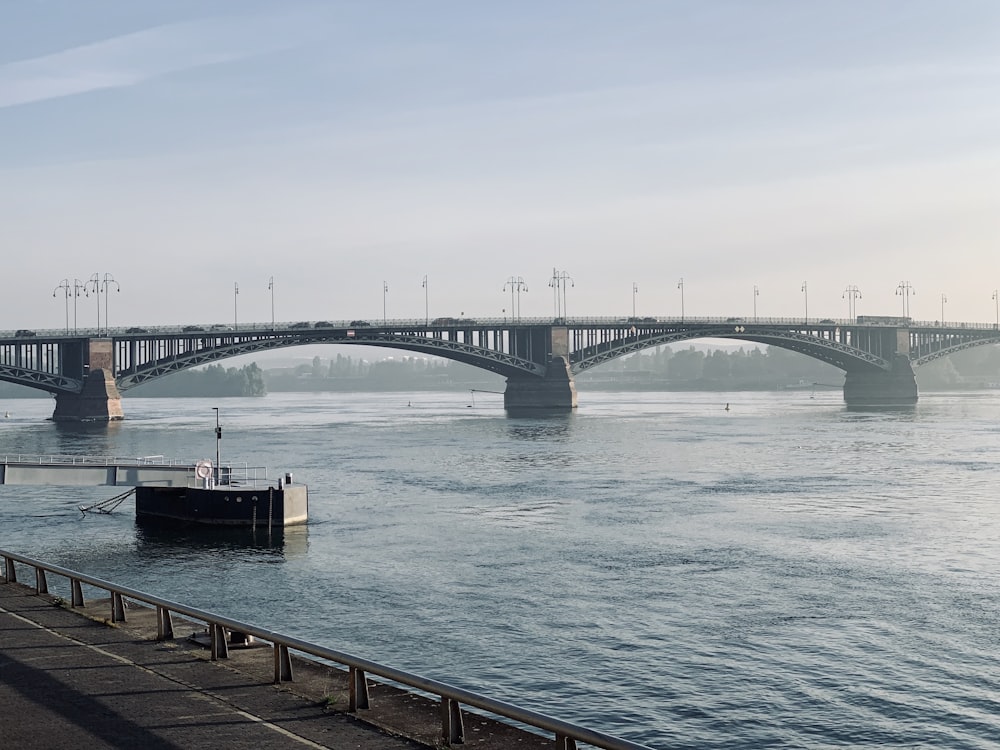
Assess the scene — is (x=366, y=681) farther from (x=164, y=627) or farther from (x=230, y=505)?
(x=230, y=505)

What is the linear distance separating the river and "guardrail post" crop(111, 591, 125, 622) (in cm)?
711

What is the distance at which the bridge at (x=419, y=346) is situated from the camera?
488 feet

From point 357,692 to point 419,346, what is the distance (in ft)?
463

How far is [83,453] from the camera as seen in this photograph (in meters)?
96.7

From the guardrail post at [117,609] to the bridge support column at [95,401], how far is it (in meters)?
A: 131

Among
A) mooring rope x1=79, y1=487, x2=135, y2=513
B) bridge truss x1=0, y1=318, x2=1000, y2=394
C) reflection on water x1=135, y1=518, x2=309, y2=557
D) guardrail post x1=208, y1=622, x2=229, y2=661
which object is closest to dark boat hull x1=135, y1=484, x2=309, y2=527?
reflection on water x1=135, y1=518, x2=309, y2=557

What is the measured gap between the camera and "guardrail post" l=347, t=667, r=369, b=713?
56.2 feet

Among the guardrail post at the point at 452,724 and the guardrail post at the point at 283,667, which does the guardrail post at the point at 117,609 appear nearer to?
the guardrail post at the point at 283,667

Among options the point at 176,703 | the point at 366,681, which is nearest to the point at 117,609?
the point at 176,703

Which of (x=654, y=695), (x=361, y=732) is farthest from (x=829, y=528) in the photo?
(x=361, y=732)

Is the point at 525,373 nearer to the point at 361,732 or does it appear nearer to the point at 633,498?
the point at 633,498

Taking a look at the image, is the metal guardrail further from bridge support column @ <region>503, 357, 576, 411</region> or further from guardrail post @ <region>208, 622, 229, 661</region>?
bridge support column @ <region>503, 357, 576, 411</region>

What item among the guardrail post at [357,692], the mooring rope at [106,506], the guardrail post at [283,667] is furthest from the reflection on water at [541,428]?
the guardrail post at [357,692]

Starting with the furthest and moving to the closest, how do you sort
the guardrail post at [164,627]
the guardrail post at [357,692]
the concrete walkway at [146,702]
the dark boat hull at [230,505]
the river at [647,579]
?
the dark boat hull at [230,505] → the river at [647,579] → the guardrail post at [164,627] → the guardrail post at [357,692] → the concrete walkway at [146,702]
